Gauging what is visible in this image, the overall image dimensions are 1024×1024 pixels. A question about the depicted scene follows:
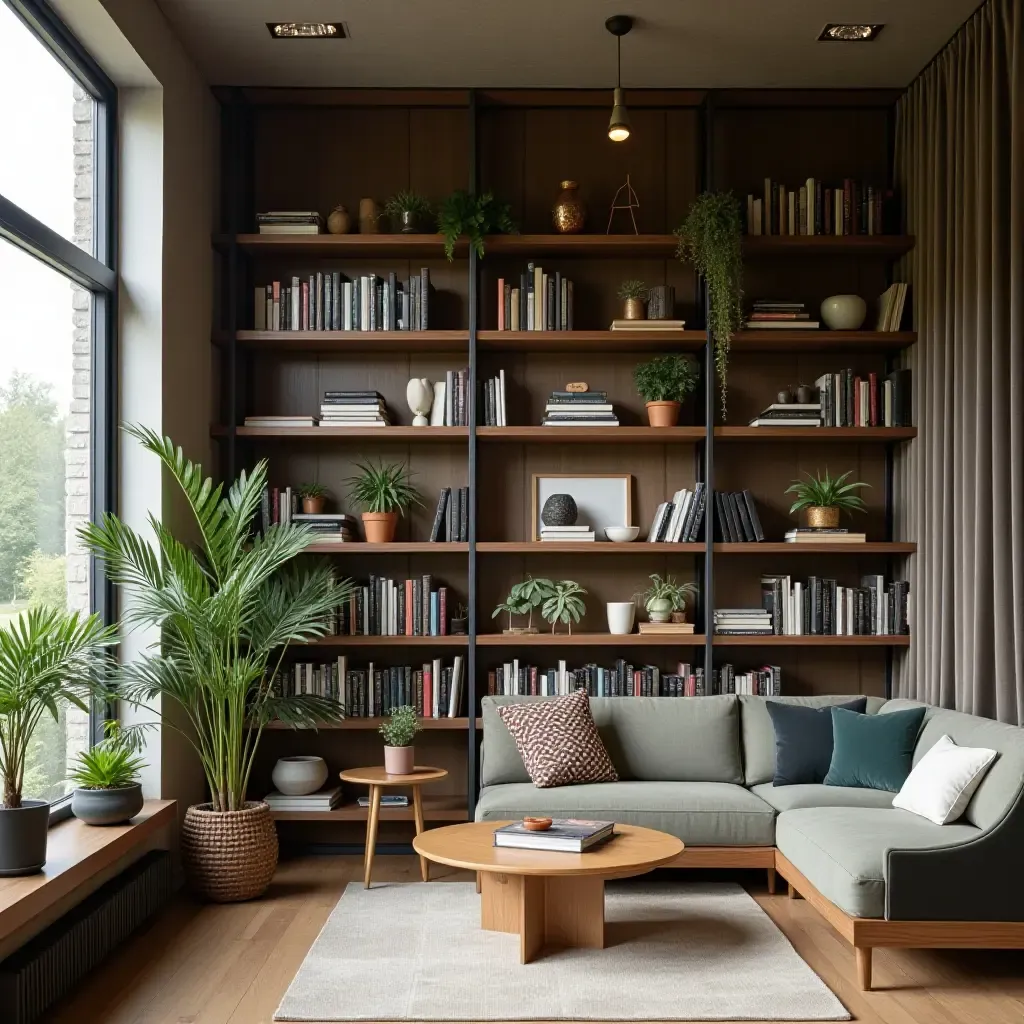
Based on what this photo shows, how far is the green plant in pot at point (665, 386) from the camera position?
19.0ft

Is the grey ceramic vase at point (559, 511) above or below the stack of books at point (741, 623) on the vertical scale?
above

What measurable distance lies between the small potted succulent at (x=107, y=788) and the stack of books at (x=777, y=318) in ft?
11.2

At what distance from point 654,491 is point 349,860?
2286mm

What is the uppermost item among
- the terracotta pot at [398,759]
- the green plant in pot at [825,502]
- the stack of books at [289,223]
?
the stack of books at [289,223]

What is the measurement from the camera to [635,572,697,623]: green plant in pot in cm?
579

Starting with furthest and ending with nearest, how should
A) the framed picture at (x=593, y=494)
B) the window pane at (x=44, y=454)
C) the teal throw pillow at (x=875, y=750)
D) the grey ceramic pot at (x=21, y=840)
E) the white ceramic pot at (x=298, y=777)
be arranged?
the framed picture at (x=593, y=494) → the white ceramic pot at (x=298, y=777) → the teal throw pillow at (x=875, y=750) → the window pane at (x=44, y=454) → the grey ceramic pot at (x=21, y=840)

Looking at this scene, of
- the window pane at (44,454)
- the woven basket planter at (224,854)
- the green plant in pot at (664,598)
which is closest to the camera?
the window pane at (44,454)

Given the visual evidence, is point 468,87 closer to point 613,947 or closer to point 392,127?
point 392,127

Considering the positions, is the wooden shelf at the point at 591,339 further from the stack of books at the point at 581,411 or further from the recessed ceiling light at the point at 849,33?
the recessed ceiling light at the point at 849,33

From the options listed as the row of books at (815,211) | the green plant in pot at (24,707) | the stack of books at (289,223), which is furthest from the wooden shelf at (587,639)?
the green plant in pot at (24,707)

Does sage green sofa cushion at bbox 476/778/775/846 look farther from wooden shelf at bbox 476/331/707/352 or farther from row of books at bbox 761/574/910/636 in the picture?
wooden shelf at bbox 476/331/707/352

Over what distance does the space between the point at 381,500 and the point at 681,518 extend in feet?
4.69

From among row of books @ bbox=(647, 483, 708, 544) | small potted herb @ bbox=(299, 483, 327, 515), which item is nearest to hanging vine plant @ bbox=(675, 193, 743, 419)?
row of books @ bbox=(647, 483, 708, 544)

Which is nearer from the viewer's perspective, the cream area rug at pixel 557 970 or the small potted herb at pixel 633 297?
the cream area rug at pixel 557 970
